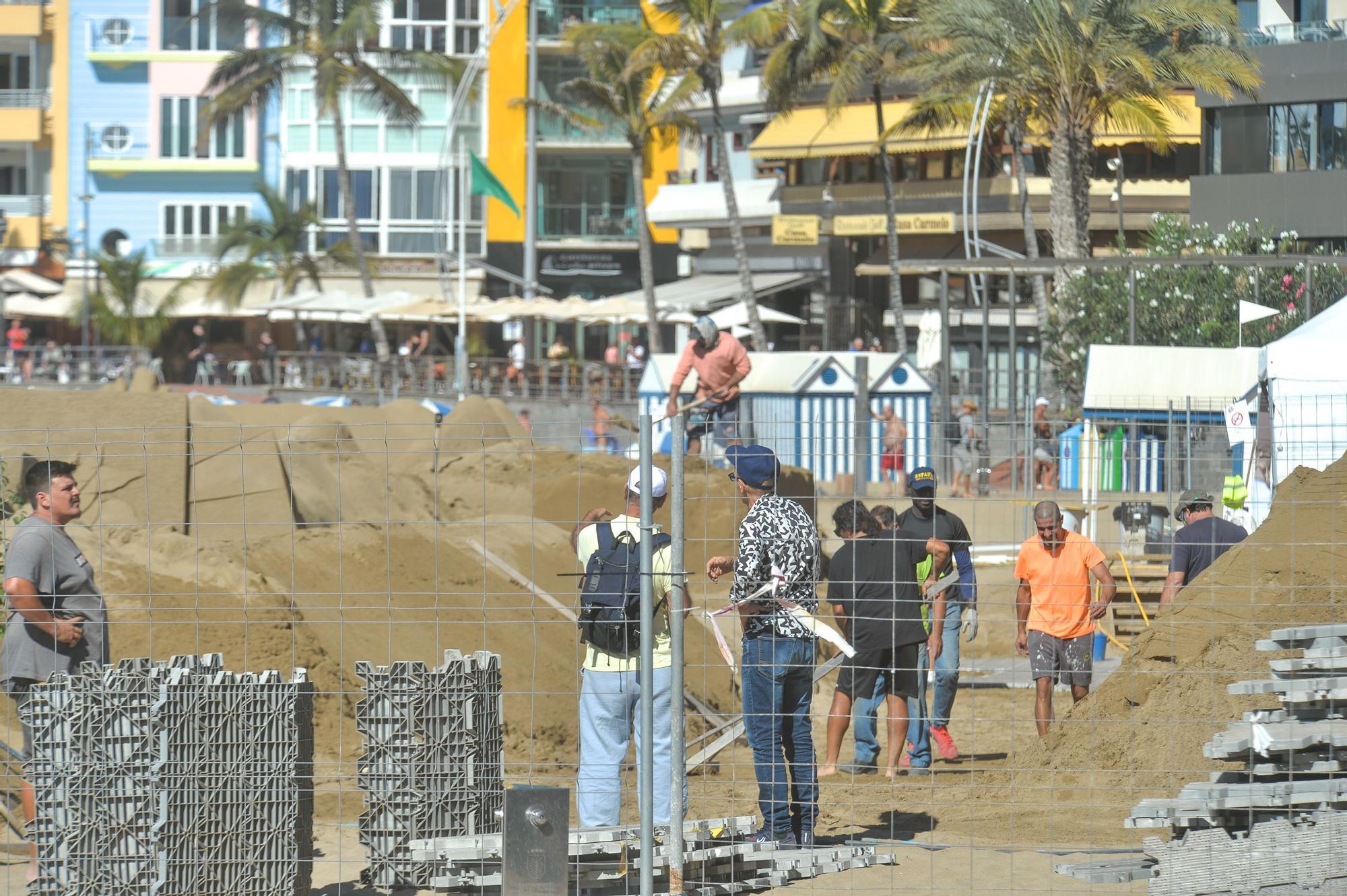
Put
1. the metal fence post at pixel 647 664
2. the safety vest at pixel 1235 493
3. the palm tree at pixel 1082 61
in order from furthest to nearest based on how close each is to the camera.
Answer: the palm tree at pixel 1082 61, the safety vest at pixel 1235 493, the metal fence post at pixel 647 664

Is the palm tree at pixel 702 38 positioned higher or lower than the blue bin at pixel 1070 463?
higher

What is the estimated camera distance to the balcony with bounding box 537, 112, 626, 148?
49.2 metres

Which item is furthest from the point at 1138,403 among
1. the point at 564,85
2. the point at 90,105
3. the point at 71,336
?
the point at 90,105

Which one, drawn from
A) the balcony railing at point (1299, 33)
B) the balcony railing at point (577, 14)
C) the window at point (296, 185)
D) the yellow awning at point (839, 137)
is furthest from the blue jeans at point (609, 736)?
the window at point (296, 185)

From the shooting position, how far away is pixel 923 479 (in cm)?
880

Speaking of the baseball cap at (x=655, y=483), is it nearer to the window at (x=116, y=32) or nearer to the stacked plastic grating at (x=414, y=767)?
the stacked plastic grating at (x=414, y=767)

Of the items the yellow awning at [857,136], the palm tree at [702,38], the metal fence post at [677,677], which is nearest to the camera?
the metal fence post at [677,677]

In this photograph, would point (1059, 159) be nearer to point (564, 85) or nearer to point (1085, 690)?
point (564, 85)

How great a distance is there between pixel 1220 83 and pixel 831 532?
1299 centimetres

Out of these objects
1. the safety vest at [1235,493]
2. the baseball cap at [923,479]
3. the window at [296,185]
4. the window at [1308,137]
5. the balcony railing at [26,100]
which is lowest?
the safety vest at [1235,493]

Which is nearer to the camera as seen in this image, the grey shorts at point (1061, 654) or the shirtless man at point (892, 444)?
the grey shorts at point (1061, 654)

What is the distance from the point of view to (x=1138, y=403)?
18.2 metres

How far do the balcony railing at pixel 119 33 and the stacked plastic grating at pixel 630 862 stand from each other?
49777 millimetres

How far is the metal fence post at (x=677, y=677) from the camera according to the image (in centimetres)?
556
